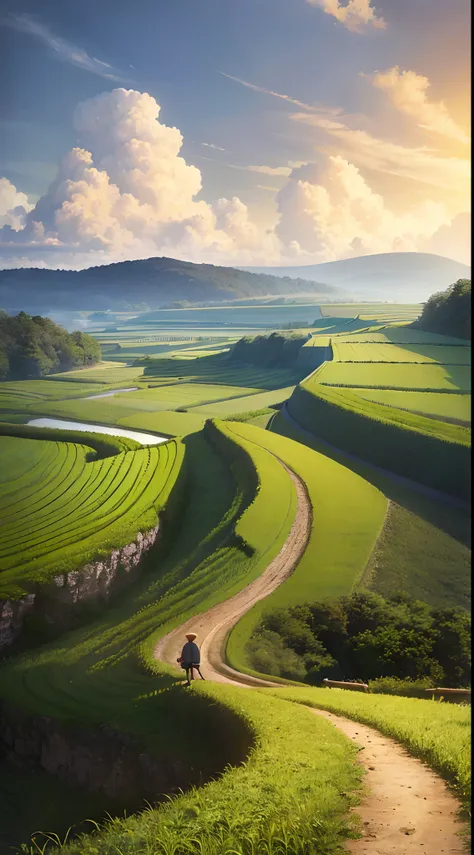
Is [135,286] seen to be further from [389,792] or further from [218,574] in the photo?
[389,792]

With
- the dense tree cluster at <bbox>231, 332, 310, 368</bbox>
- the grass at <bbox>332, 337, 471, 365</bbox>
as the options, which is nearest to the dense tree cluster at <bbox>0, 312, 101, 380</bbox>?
the grass at <bbox>332, 337, 471, 365</bbox>

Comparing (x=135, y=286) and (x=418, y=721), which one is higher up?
(x=135, y=286)

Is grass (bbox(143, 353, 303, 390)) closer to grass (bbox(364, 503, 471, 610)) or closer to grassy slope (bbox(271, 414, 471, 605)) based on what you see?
grassy slope (bbox(271, 414, 471, 605))

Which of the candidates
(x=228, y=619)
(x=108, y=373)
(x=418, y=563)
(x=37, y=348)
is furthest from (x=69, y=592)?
(x=108, y=373)

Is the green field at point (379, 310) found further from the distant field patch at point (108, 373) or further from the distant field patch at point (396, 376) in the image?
the distant field patch at point (108, 373)

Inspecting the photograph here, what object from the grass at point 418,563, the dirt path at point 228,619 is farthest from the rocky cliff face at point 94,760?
the grass at point 418,563

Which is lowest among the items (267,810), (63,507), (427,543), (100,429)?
(267,810)

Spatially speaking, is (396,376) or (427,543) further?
(396,376)
